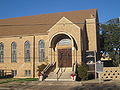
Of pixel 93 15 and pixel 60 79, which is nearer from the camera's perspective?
pixel 60 79

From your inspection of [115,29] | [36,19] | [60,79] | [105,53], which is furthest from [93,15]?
[60,79]

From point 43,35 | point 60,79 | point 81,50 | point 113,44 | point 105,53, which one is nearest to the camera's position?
point 60,79

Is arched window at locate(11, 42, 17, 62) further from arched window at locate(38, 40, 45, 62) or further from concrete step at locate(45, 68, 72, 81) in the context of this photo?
concrete step at locate(45, 68, 72, 81)

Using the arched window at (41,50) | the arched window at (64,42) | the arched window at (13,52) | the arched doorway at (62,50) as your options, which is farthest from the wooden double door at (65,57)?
the arched window at (13,52)

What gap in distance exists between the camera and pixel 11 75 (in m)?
29.2

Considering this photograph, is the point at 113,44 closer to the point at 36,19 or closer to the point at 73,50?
the point at 73,50

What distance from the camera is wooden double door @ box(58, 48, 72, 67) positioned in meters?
26.7

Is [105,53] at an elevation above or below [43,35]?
below

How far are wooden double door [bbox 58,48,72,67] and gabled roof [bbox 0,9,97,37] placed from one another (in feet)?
14.2

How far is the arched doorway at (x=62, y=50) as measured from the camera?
26.6 metres

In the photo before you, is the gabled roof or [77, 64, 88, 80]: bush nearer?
[77, 64, 88, 80]: bush

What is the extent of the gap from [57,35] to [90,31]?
262 inches

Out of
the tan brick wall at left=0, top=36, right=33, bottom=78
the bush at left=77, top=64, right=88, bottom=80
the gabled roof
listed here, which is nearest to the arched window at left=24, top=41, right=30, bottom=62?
the tan brick wall at left=0, top=36, right=33, bottom=78

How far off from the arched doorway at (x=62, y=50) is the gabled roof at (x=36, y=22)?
2.94m
